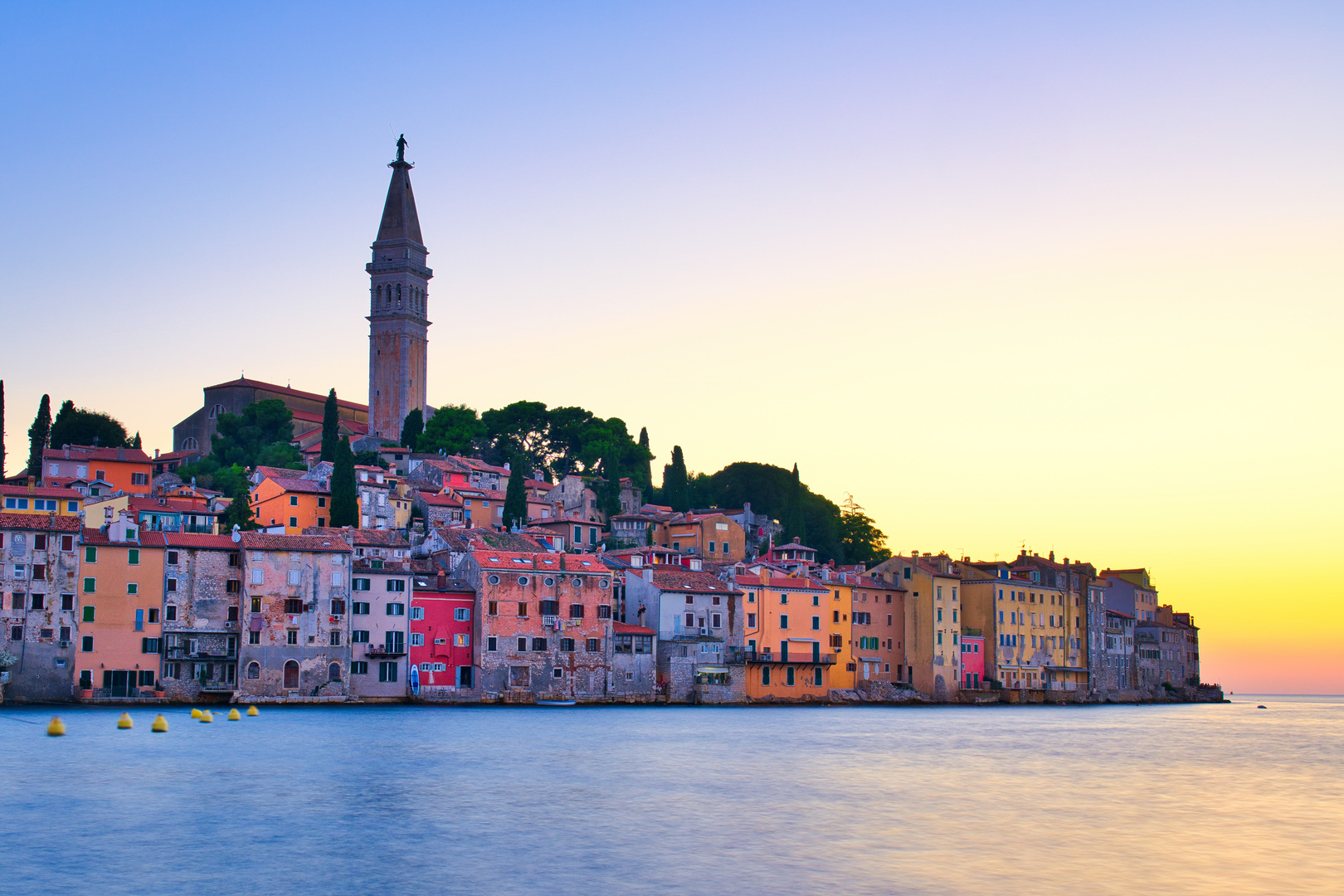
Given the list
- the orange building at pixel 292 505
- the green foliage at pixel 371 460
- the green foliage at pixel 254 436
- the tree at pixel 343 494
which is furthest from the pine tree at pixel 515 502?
the green foliage at pixel 254 436

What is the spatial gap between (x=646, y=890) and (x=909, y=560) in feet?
191

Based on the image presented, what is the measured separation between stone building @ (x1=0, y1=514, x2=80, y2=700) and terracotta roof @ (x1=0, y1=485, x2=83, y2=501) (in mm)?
13204

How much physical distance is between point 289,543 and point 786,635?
26074mm

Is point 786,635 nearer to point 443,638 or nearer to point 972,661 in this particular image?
point 972,661

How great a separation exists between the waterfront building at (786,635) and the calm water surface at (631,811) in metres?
17.8

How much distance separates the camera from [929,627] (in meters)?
75.0

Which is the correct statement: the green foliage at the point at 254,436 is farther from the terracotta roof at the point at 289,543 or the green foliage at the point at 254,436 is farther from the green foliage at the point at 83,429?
the terracotta roof at the point at 289,543

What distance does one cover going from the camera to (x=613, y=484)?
9281 cm

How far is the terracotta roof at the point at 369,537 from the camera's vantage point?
62.3 m

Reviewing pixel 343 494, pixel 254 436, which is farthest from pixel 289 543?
pixel 254 436

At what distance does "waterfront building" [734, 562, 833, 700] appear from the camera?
67625mm

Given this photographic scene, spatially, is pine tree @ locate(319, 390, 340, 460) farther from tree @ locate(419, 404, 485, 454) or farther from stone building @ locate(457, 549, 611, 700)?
stone building @ locate(457, 549, 611, 700)

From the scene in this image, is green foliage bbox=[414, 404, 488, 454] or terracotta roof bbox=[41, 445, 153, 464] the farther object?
green foliage bbox=[414, 404, 488, 454]

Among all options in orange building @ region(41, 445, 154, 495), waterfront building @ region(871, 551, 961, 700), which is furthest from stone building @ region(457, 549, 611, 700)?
orange building @ region(41, 445, 154, 495)
